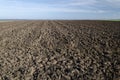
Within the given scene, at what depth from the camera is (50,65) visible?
30.7 ft

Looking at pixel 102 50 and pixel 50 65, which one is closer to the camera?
pixel 50 65

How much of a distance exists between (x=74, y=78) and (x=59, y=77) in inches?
21.4

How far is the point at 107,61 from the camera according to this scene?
977 cm

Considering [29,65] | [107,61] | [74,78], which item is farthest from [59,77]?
[107,61]

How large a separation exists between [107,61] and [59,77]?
9.61 ft

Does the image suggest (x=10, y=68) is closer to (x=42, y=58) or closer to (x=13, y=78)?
(x=13, y=78)

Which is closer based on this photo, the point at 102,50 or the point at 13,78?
the point at 13,78

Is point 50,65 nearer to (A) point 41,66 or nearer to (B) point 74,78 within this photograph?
(A) point 41,66

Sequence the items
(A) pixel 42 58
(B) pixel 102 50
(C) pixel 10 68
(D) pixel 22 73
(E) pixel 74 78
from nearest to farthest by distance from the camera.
Answer: (E) pixel 74 78, (D) pixel 22 73, (C) pixel 10 68, (A) pixel 42 58, (B) pixel 102 50

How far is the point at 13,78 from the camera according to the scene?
784 centimetres

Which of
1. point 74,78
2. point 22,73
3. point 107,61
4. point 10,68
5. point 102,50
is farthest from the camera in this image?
point 102,50

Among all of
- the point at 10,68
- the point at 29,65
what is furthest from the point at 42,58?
the point at 10,68

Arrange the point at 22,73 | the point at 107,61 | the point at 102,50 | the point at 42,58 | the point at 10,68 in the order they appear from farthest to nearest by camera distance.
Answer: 1. the point at 102,50
2. the point at 42,58
3. the point at 107,61
4. the point at 10,68
5. the point at 22,73

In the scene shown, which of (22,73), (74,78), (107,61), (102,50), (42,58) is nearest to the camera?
(74,78)
